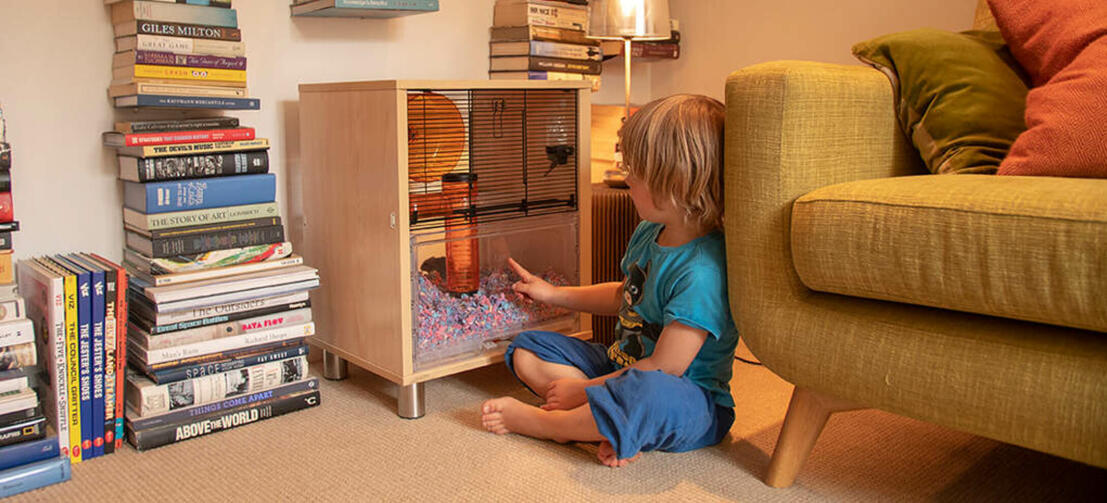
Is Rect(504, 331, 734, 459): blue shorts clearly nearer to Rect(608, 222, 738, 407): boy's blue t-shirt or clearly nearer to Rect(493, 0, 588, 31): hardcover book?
Rect(608, 222, 738, 407): boy's blue t-shirt

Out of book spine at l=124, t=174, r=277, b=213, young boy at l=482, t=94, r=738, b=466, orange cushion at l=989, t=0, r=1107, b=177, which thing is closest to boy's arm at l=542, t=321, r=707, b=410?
young boy at l=482, t=94, r=738, b=466

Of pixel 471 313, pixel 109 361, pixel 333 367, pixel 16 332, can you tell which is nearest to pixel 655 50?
pixel 471 313

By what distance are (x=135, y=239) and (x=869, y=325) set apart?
126cm

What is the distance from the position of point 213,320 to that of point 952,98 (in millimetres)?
1256

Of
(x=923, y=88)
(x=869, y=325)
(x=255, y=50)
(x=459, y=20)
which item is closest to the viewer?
(x=869, y=325)

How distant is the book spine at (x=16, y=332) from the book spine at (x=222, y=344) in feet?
0.60

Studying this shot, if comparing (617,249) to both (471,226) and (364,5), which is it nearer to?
(471,226)

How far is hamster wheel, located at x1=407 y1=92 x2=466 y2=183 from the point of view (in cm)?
163

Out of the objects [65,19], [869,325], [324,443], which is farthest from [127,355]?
[869,325]

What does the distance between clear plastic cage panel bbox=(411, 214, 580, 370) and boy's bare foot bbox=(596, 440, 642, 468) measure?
0.37 metres

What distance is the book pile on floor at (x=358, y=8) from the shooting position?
181 centimetres

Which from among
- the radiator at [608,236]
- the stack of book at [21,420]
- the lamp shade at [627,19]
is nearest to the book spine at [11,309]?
the stack of book at [21,420]

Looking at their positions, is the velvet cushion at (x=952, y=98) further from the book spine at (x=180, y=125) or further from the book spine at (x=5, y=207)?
the book spine at (x=5, y=207)

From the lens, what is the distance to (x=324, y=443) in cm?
152
